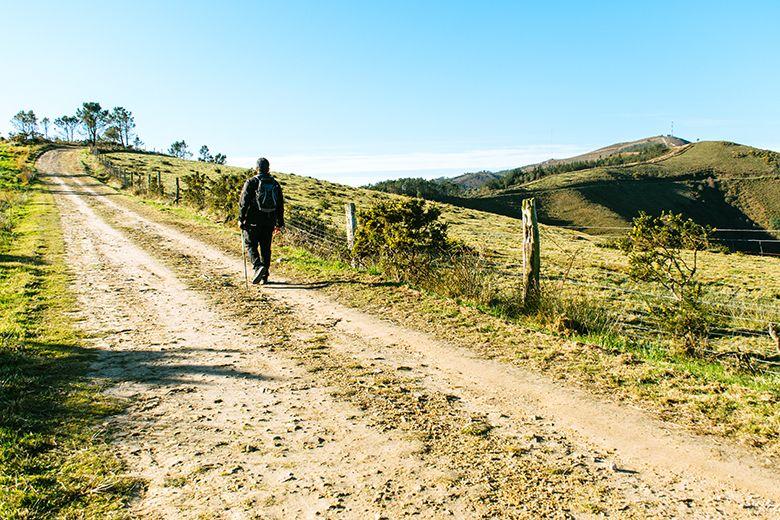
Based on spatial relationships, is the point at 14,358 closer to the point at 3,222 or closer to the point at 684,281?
the point at 684,281

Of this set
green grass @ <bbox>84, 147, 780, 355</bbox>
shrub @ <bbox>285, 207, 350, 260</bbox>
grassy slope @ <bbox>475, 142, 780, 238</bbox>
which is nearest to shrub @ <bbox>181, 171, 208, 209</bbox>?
green grass @ <bbox>84, 147, 780, 355</bbox>

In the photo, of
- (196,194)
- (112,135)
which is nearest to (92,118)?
(112,135)

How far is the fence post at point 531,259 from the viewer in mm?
7727

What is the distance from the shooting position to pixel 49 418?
420 centimetres

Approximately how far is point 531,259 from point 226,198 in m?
14.7

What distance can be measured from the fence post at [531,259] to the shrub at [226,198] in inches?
496

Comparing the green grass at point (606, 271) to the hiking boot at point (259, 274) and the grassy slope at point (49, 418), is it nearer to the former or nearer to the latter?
the hiking boot at point (259, 274)

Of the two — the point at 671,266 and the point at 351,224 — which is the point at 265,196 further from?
the point at 671,266

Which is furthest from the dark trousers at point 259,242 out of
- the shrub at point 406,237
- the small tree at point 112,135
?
the small tree at point 112,135

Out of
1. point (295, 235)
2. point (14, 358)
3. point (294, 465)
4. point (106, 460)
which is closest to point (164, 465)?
point (106, 460)

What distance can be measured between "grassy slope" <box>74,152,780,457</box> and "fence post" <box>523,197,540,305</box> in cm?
71

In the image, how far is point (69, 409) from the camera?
14.4 feet

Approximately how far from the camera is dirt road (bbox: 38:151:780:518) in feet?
10.4

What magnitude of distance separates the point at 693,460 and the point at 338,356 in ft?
11.7
